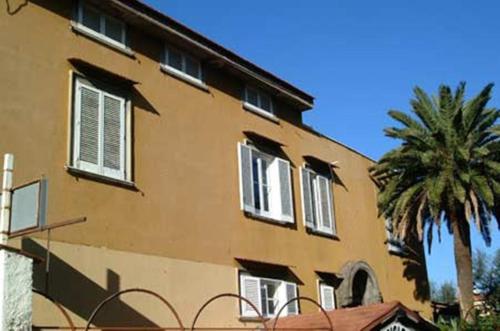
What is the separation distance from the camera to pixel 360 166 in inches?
913

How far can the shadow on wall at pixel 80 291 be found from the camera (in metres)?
11.4

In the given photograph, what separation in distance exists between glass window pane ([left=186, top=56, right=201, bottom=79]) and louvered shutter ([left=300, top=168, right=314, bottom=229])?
466 cm

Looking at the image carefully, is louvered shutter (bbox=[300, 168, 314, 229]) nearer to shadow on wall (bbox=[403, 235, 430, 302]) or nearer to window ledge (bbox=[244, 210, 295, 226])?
window ledge (bbox=[244, 210, 295, 226])

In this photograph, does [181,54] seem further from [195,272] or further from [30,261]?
[30,261]

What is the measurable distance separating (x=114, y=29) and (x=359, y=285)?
468 inches

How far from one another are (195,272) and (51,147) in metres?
4.26

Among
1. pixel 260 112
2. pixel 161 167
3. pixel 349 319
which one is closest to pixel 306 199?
pixel 260 112

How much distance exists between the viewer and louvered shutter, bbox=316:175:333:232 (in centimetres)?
2011

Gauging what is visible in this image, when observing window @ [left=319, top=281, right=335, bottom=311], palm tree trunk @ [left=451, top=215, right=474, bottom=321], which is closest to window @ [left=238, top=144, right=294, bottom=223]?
window @ [left=319, top=281, right=335, bottom=311]

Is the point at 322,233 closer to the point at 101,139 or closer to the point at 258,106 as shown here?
the point at 258,106

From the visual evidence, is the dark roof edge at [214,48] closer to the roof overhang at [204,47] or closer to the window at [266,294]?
the roof overhang at [204,47]

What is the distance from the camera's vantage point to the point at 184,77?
628 inches

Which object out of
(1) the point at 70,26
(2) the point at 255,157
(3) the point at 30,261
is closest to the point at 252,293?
(2) the point at 255,157

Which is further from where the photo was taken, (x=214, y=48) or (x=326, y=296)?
(x=326, y=296)
